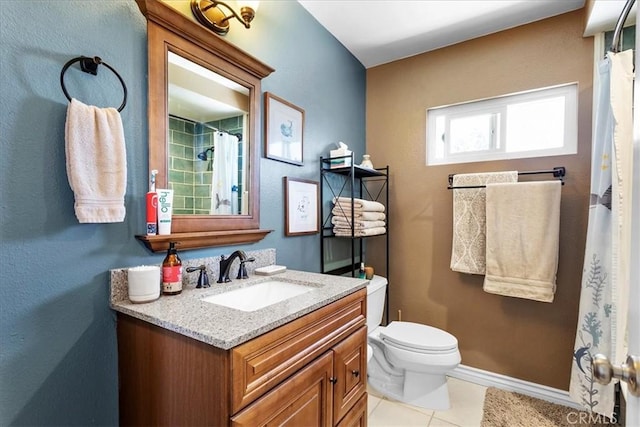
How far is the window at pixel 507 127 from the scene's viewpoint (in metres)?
1.98

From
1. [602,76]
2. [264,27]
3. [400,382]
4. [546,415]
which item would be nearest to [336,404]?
[400,382]

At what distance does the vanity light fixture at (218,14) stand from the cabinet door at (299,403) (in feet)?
4.64

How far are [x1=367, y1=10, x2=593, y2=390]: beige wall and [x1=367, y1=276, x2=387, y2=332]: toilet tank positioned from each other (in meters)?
0.34

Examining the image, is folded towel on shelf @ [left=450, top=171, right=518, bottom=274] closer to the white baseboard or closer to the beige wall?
the beige wall

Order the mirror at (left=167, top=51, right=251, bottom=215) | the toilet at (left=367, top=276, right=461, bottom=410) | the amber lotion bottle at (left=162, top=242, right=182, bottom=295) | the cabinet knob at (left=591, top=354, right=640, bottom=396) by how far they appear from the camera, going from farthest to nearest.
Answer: the toilet at (left=367, top=276, right=461, bottom=410), the mirror at (left=167, top=51, right=251, bottom=215), the amber lotion bottle at (left=162, top=242, right=182, bottom=295), the cabinet knob at (left=591, top=354, right=640, bottom=396)

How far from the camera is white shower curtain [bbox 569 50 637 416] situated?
4.75 feet

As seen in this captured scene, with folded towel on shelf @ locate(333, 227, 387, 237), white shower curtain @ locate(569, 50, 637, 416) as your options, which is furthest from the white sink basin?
white shower curtain @ locate(569, 50, 637, 416)

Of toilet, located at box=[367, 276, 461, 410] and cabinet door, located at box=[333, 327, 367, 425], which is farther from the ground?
cabinet door, located at box=[333, 327, 367, 425]

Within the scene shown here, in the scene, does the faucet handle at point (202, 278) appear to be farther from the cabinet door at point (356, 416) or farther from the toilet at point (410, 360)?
the toilet at point (410, 360)

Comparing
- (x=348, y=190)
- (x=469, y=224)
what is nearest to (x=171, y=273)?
(x=348, y=190)

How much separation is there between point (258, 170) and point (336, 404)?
3.57ft

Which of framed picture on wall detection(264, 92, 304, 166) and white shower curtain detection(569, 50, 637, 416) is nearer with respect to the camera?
white shower curtain detection(569, 50, 637, 416)

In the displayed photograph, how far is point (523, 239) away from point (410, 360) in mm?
1022

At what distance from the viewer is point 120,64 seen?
3.45 ft
